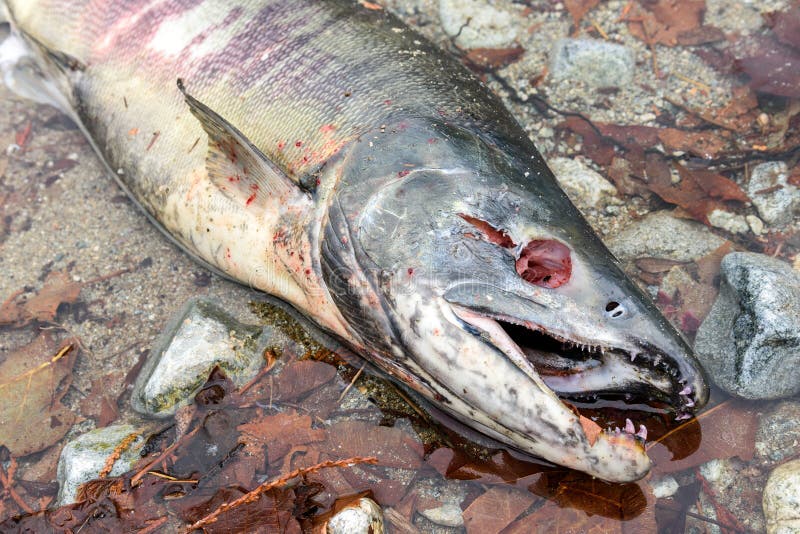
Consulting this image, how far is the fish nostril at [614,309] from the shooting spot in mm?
2746

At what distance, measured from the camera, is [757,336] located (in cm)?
340

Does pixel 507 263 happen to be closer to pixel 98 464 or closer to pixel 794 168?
pixel 98 464

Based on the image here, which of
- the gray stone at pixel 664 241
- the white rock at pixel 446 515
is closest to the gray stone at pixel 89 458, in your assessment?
the white rock at pixel 446 515

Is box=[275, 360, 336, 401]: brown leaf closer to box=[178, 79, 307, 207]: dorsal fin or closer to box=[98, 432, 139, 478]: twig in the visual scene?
box=[98, 432, 139, 478]: twig

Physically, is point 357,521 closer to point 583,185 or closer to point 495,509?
point 495,509

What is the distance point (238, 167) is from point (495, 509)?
209cm

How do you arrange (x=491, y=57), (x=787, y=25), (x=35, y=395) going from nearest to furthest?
(x=35, y=395)
(x=787, y=25)
(x=491, y=57)

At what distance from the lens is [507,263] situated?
111 inches

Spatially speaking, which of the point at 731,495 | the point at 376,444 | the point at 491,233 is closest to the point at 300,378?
the point at 376,444

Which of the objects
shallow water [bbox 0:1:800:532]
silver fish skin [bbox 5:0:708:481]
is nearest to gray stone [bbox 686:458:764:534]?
shallow water [bbox 0:1:800:532]

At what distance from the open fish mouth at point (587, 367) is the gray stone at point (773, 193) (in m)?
1.69

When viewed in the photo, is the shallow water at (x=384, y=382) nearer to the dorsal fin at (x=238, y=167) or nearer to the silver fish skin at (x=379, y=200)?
the silver fish skin at (x=379, y=200)

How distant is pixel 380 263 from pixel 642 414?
4.83 feet

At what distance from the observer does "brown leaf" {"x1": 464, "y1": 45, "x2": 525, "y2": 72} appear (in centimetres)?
498
